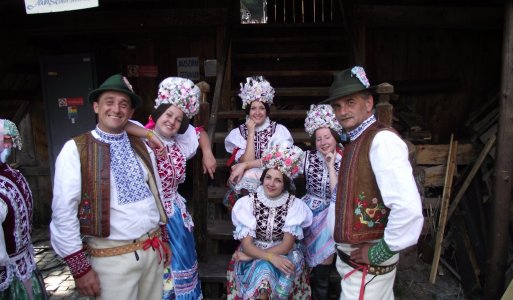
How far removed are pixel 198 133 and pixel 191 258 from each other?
996 millimetres

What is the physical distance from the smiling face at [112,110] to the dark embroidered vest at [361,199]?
1.22 m

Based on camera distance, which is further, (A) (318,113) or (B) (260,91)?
(B) (260,91)

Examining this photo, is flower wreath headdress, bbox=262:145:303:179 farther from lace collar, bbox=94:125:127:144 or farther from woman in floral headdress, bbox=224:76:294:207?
lace collar, bbox=94:125:127:144

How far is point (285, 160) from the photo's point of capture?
302 cm

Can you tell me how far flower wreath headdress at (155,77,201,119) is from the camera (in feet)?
9.55

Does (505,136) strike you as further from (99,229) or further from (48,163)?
(48,163)

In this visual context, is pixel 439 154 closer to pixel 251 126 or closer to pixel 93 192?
pixel 251 126

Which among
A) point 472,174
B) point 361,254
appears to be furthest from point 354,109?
point 472,174

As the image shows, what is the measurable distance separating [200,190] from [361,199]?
184cm

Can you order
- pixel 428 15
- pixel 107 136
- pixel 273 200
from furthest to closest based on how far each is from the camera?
pixel 428 15 < pixel 273 200 < pixel 107 136

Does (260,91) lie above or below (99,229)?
above

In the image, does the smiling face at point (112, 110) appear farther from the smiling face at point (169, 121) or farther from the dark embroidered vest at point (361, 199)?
the dark embroidered vest at point (361, 199)

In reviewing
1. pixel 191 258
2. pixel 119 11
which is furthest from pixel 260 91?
pixel 119 11

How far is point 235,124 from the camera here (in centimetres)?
537
